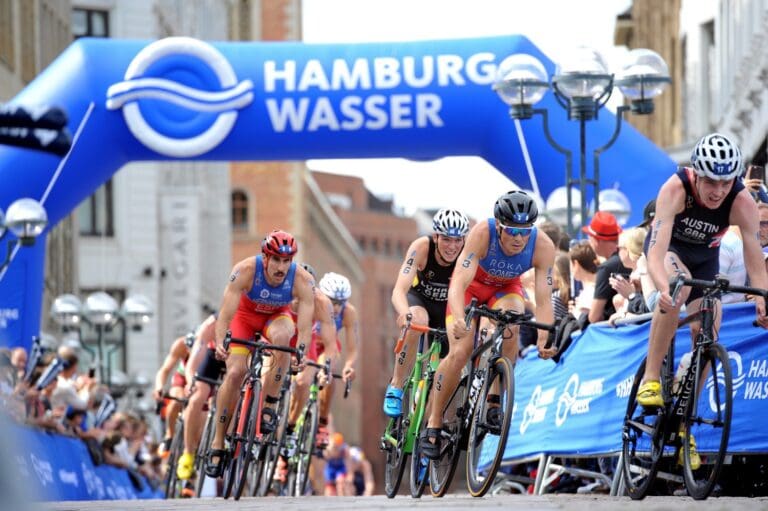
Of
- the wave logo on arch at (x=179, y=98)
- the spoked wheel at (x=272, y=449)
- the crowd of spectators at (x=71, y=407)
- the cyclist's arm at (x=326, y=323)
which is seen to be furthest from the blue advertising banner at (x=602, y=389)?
the wave logo on arch at (x=179, y=98)

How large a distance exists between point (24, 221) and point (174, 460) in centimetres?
394

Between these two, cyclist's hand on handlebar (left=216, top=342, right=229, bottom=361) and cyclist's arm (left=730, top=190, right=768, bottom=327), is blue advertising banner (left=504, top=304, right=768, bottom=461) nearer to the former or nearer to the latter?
cyclist's arm (left=730, top=190, right=768, bottom=327)

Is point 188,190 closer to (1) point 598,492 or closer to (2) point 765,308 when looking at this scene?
(1) point 598,492

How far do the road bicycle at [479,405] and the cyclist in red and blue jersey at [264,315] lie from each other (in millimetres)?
2479

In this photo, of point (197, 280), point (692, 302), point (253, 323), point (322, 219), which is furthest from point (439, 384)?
point (322, 219)

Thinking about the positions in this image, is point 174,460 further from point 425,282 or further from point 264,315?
point 425,282

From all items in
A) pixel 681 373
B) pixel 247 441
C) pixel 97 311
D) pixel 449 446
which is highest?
pixel 681 373

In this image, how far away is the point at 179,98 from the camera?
72.3 feet

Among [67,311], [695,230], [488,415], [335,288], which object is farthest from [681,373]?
[67,311]

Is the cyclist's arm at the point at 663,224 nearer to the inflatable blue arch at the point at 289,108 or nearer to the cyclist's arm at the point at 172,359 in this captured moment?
the cyclist's arm at the point at 172,359

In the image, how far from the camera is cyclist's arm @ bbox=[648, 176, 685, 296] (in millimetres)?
9531

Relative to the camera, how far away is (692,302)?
395 inches

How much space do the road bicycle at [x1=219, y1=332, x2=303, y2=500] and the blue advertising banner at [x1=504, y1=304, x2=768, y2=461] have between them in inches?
76.6

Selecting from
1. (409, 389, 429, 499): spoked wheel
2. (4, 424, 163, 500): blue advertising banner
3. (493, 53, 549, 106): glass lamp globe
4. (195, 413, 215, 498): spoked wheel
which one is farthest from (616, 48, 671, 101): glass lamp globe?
(409, 389, 429, 499): spoked wheel
